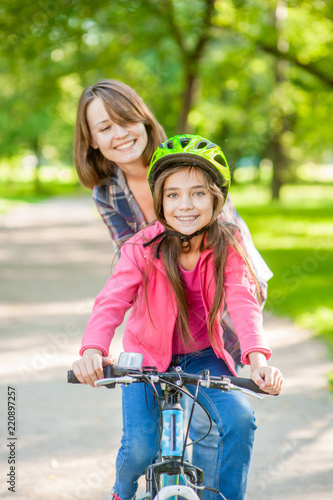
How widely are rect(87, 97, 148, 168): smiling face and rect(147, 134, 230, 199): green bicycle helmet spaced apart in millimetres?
688

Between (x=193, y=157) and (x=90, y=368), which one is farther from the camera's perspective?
(x=193, y=157)

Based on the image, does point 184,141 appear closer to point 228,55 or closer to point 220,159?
point 220,159

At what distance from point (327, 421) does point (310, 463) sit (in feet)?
2.30

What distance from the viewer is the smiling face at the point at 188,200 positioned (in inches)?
101

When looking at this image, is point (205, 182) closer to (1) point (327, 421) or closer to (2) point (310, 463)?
(2) point (310, 463)

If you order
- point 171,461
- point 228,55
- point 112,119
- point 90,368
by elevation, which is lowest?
point 171,461

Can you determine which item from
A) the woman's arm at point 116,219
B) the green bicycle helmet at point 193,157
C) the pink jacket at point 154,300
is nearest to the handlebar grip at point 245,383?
the pink jacket at point 154,300

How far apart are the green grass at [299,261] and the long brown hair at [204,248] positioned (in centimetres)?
402

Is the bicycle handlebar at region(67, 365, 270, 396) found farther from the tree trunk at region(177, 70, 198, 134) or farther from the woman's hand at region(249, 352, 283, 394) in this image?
the tree trunk at region(177, 70, 198, 134)

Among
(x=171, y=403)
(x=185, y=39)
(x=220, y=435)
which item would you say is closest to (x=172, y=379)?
(x=171, y=403)

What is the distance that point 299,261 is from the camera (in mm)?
11391

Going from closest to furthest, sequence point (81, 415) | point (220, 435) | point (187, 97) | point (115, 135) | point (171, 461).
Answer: point (171, 461), point (220, 435), point (115, 135), point (81, 415), point (187, 97)

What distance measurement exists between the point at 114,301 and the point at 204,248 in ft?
1.36

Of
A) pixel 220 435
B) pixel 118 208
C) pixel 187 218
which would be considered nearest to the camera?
pixel 220 435
